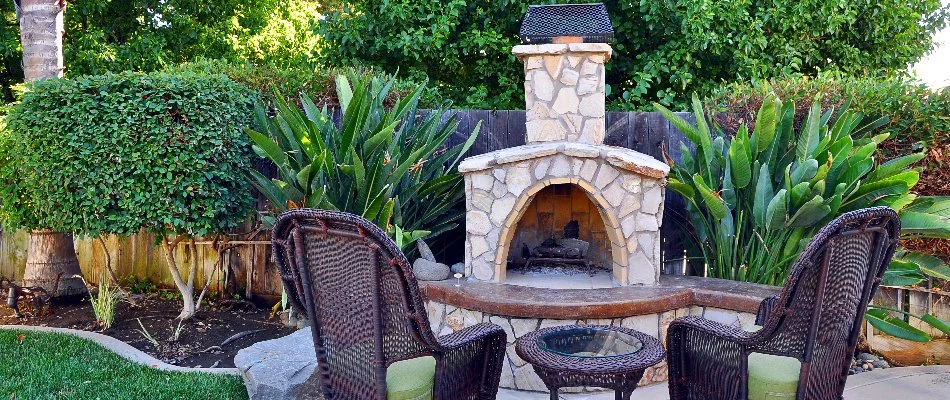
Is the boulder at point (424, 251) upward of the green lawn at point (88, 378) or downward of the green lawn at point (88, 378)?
upward

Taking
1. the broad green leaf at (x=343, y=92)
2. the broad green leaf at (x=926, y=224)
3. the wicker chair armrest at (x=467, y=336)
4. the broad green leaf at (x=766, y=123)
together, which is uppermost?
the broad green leaf at (x=343, y=92)

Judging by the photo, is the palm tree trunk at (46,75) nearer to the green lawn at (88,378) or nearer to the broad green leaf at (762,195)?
the green lawn at (88,378)

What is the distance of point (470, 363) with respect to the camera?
2938 mm

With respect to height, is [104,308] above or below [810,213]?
below

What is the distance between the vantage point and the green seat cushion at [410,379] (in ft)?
8.81

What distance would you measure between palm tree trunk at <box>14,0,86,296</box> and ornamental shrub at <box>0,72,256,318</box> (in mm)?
963

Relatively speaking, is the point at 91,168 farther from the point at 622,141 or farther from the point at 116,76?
the point at 622,141

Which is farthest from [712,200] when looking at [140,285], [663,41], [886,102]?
[140,285]

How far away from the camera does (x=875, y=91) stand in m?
4.94

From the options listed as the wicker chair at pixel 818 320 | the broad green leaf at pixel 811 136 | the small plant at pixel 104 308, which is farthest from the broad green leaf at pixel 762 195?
the small plant at pixel 104 308

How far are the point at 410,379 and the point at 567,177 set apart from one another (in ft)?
7.37

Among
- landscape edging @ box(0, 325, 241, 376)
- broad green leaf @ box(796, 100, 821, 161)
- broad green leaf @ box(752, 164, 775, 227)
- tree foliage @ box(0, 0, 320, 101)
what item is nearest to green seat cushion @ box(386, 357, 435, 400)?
landscape edging @ box(0, 325, 241, 376)

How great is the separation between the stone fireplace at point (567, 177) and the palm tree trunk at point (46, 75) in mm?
3743

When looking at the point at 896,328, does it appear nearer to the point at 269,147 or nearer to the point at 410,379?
the point at 410,379
